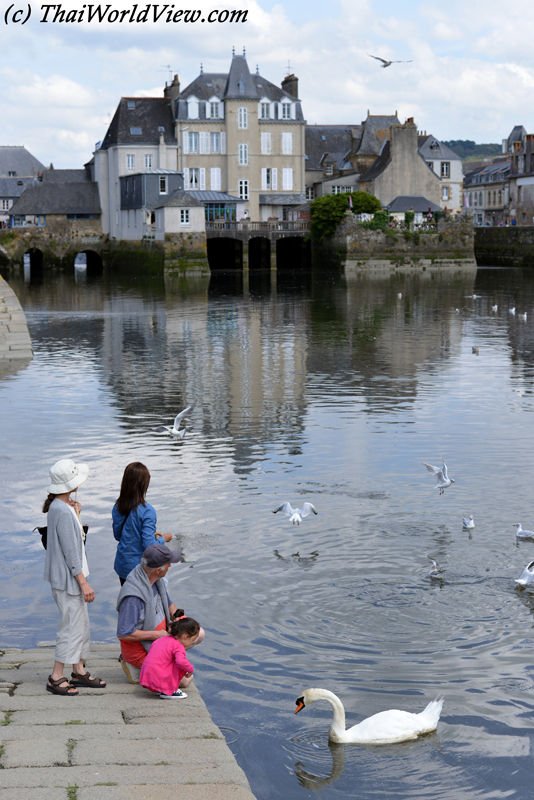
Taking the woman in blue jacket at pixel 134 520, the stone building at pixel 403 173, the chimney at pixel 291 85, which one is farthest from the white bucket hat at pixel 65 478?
the chimney at pixel 291 85

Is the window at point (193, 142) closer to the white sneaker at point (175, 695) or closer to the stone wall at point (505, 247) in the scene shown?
the stone wall at point (505, 247)

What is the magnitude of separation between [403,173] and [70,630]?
3243 inches

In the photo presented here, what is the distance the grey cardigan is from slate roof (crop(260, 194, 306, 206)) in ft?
279

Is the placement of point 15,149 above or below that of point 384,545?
above

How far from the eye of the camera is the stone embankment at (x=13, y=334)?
28.7 metres

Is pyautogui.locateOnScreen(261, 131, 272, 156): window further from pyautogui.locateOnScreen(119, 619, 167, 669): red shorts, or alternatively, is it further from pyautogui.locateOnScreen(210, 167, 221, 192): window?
pyautogui.locateOnScreen(119, 619, 167, 669): red shorts

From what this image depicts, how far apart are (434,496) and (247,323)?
25289 millimetres

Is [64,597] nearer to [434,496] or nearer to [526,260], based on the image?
[434,496]

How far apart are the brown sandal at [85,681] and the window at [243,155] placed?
8491 centimetres

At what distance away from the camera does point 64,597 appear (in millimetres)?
7086

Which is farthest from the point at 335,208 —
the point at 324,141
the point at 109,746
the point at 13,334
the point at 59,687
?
the point at 109,746

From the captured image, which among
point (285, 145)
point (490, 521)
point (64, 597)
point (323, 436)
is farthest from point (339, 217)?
point (64, 597)

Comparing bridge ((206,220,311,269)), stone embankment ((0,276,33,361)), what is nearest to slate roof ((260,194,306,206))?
bridge ((206,220,311,269))

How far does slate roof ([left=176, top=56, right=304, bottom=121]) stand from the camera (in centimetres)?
8688
